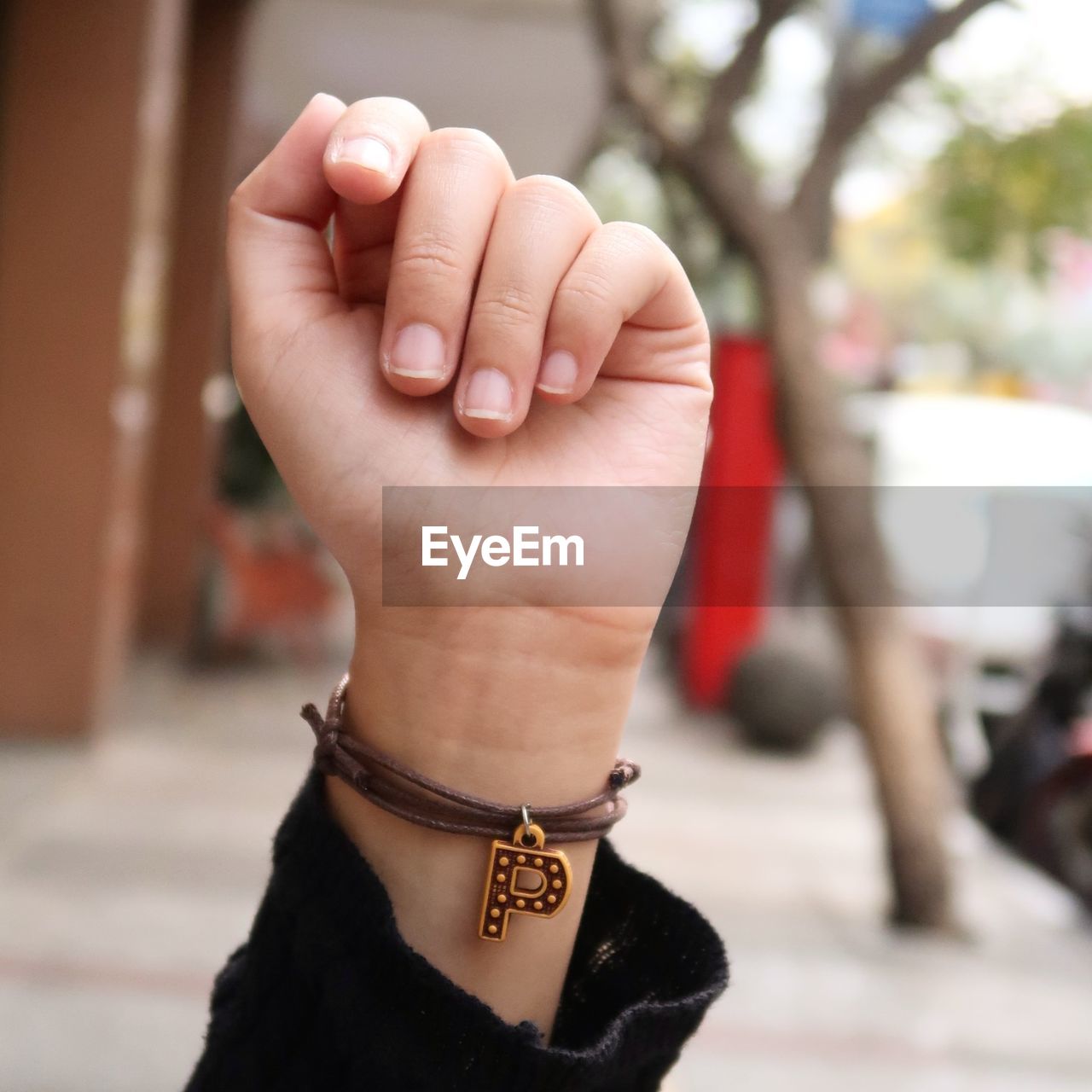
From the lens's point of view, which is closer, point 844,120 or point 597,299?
point 597,299

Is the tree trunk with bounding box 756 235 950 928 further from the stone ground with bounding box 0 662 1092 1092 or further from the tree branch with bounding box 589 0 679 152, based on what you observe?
the tree branch with bounding box 589 0 679 152

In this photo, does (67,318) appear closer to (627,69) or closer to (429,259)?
(627,69)

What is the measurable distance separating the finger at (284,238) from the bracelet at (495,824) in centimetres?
29

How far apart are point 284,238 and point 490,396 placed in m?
0.22

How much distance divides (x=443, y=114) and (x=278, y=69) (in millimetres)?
1439

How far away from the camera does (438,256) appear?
70 cm

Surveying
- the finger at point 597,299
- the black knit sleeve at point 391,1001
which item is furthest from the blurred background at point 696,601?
the finger at point 597,299

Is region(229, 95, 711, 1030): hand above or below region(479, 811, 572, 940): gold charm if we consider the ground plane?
above

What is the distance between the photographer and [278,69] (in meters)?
9.79

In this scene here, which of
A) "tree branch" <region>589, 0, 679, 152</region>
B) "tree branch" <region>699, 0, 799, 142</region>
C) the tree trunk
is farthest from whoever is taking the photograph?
"tree branch" <region>589, 0, 679, 152</region>

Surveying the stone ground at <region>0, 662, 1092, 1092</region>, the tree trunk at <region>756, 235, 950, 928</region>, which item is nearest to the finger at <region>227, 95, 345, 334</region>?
the stone ground at <region>0, 662, 1092, 1092</region>

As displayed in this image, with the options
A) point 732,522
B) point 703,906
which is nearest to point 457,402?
point 703,906

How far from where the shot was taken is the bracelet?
75 cm

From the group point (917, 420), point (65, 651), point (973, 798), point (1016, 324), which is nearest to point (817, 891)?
point (973, 798)
